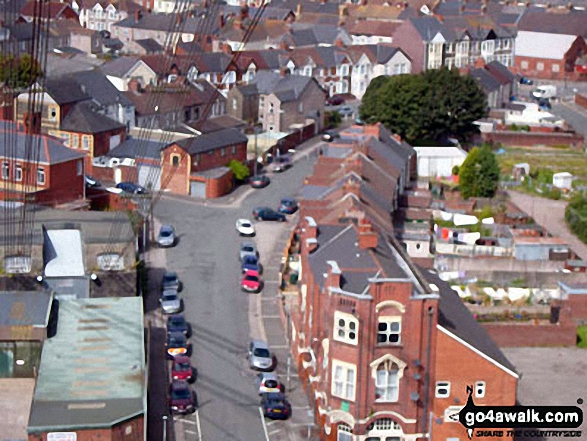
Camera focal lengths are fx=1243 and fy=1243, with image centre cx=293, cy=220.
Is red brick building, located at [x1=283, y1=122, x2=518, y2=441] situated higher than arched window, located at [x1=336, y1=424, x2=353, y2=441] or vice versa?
red brick building, located at [x1=283, y1=122, x2=518, y2=441]

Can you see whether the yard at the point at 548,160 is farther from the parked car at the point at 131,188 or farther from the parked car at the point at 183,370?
the parked car at the point at 183,370

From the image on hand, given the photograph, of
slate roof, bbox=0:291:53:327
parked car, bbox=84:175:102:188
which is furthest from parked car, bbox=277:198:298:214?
slate roof, bbox=0:291:53:327

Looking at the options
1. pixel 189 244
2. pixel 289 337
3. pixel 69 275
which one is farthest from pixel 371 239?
pixel 189 244

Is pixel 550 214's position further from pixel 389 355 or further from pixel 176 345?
pixel 389 355

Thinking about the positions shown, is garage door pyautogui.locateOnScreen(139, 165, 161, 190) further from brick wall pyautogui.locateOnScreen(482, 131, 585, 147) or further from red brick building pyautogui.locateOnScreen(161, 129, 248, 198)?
brick wall pyautogui.locateOnScreen(482, 131, 585, 147)

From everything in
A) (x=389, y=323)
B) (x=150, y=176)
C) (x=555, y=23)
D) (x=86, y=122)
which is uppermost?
(x=555, y=23)

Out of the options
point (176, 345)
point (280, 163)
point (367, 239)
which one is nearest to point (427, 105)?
point (280, 163)

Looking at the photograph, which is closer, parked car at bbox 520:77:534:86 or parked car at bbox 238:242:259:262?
parked car at bbox 238:242:259:262
